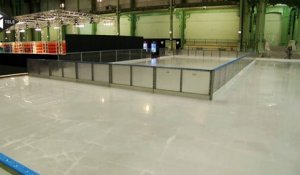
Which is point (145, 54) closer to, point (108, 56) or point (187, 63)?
point (187, 63)

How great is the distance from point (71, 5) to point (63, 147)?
44.2 metres

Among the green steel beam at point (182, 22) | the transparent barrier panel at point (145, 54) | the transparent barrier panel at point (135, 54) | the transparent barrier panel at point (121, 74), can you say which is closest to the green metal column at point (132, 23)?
the green steel beam at point (182, 22)

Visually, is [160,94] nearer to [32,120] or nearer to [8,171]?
[32,120]

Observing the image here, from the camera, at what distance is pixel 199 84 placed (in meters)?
8.80

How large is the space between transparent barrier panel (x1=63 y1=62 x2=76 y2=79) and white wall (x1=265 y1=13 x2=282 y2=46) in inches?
1043

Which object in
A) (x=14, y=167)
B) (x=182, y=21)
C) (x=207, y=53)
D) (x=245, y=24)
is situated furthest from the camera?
(x=182, y=21)

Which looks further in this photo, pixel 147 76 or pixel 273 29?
pixel 273 29

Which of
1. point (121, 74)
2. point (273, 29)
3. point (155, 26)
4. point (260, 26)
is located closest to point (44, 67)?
point (121, 74)

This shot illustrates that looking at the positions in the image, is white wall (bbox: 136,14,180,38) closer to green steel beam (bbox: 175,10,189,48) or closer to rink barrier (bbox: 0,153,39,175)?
green steel beam (bbox: 175,10,189,48)

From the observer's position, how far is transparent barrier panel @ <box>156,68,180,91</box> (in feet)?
30.0

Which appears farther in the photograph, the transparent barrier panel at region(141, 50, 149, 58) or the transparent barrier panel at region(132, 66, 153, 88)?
the transparent barrier panel at region(141, 50, 149, 58)

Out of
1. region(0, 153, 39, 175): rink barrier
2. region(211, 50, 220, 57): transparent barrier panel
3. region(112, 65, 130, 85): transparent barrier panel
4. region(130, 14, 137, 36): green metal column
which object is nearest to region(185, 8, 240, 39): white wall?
region(211, 50, 220, 57): transparent barrier panel

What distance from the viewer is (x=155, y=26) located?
36.6 m

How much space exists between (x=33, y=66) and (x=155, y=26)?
25188 mm
